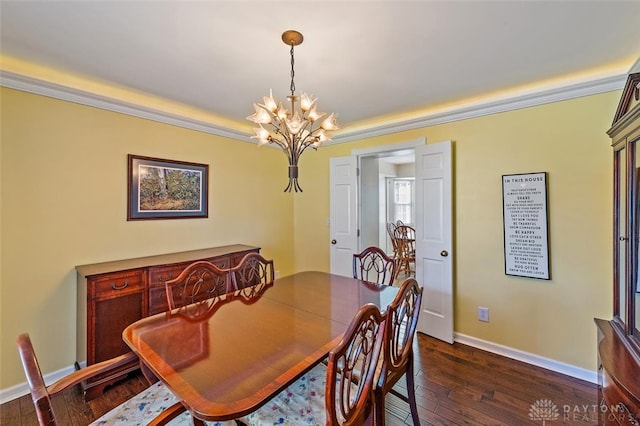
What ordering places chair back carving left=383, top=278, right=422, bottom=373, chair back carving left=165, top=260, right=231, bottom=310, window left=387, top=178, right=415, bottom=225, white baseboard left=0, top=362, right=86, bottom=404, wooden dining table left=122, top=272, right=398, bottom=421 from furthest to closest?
window left=387, top=178, right=415, bottom=225
white baseboard left=0, top=362, right=86, bottom=404
chair back carving left=165, top=260, right=231, bottom=310
chair back carving left=383, top=278, right=422, bottom=373
wooden dining table left=122, top=272, right=398, bottom=421

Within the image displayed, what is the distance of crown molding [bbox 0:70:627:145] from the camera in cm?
207

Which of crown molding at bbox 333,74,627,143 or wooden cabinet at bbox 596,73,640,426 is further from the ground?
crown molding at bbox 333,74,627,143

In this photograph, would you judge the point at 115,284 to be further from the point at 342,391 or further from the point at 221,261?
the point at 342,391

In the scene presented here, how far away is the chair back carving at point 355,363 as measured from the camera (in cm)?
93

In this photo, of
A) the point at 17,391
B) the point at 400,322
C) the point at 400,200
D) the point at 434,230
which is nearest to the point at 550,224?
the point at 434,230

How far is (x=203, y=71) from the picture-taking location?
2.14m

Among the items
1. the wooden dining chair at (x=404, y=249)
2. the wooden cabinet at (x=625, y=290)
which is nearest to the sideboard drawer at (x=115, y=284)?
the wooden cabinet at (x=625, y=290)

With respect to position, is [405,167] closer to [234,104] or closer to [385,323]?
[234,104]

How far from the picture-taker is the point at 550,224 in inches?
92.9

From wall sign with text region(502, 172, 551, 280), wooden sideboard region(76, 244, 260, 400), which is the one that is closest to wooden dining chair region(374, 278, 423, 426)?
wall sign with text region(502, 172, 551, 280)

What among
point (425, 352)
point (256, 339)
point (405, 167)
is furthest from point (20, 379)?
point (405, 167)

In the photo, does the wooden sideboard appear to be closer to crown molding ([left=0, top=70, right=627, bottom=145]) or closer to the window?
crown molding ([left=0, top=70, right=627, bottom=145])

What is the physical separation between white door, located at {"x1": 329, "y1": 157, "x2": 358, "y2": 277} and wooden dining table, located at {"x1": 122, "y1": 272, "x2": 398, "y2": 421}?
65.4 inches

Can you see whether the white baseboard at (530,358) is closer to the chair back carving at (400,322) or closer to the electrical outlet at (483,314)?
the electrical outlet at (483,314)
